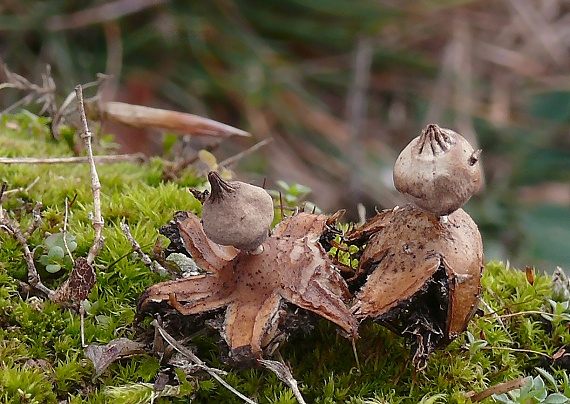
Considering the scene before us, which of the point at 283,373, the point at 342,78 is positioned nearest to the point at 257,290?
the point at 283,373

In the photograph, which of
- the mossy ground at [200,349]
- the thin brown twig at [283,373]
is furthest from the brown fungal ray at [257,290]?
the mossy ground at [200,349]

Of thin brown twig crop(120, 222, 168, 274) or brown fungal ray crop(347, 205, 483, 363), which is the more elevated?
brown fungal ray crop(347, 205, 483, 363)

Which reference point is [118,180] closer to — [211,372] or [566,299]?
[211,372]

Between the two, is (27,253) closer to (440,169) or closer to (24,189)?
(24,189)

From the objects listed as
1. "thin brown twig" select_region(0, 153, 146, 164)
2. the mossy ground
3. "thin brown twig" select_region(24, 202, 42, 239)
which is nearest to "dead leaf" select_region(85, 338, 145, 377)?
the mossy ground

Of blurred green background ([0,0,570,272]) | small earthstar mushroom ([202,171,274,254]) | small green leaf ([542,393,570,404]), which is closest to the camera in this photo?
small earthstar mushroom ([202,171,274,254])

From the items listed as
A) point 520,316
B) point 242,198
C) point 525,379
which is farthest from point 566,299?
point 242,198

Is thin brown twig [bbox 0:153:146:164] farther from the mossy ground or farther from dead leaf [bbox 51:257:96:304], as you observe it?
dead leaf [bbox 51:257:96:304]
